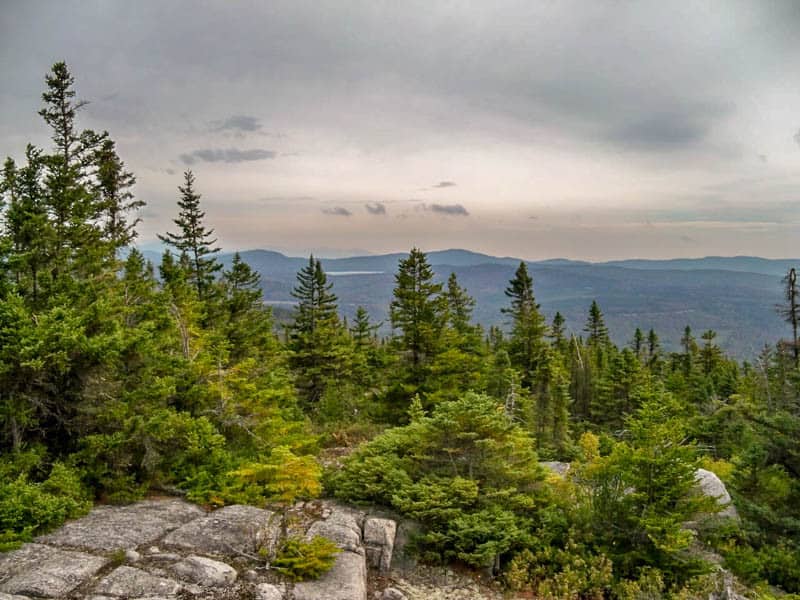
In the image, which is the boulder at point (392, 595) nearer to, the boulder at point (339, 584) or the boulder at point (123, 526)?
the boulder at point (339, 584)

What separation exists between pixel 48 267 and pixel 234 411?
5.89 metres

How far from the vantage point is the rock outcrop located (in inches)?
298

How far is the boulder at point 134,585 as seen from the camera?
7488 millimetres

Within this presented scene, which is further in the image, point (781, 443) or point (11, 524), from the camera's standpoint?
point (781, 443)

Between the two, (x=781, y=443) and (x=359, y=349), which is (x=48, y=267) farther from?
(x=359, y=349)

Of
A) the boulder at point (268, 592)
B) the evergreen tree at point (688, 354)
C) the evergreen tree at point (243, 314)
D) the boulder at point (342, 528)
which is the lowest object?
the evergreen tree at point (688, 354)

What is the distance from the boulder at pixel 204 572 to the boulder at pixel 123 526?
3.75 feet

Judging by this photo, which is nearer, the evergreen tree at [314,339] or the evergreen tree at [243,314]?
the evergreen tree at [243,314]

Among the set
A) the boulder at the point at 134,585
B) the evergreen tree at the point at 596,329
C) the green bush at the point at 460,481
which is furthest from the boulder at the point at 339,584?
the evergreen tree at the point at 596,329

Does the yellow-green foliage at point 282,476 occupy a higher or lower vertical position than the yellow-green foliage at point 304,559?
higher

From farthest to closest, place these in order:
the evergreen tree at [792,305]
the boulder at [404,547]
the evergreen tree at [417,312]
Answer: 1. the evergreen tree at [792,305]
2. the evergreen tree at [417,312]
3. the boulder at [404,547]

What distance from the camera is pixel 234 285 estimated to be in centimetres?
2775

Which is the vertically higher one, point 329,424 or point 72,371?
point 72,371

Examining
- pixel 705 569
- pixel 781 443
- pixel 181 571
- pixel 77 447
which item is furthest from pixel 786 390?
pixel 77 447
